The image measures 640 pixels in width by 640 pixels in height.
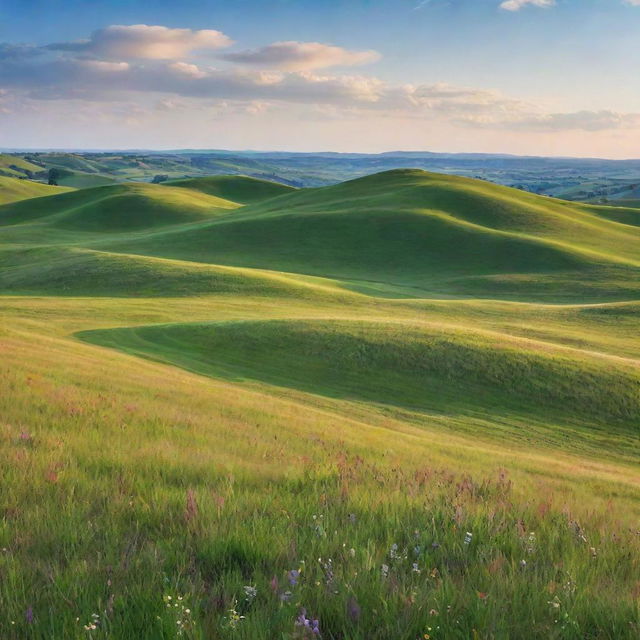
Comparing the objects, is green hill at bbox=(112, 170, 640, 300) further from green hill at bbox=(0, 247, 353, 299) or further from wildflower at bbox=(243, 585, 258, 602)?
wildflower at bbox=(243, 585, 258, 602)

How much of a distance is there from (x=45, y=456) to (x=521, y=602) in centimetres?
490

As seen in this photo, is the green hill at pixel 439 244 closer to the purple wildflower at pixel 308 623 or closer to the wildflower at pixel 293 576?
the wildflower at pixel 293 576

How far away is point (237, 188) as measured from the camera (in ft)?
592

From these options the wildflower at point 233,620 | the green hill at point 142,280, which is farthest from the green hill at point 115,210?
the wildflower at point 233,620

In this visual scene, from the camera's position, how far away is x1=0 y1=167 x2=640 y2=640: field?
3117mm

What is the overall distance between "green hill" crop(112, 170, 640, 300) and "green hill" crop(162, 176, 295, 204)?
223 feet

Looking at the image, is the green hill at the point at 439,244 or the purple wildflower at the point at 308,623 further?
the green hill at the point at 439,244

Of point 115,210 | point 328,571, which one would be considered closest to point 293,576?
point 328,571

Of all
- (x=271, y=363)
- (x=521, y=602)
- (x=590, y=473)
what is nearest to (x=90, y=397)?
(x=521, y=602)

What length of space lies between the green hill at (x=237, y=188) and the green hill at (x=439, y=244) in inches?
2678

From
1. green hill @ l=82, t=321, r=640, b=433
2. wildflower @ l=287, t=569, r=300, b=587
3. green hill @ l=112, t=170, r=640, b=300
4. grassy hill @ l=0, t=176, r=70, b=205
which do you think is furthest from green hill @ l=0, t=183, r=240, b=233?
wildflower @ l=287, t=569, r=300, b=587

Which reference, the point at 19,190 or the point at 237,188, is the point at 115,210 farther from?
the point at 19,190

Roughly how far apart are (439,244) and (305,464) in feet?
264

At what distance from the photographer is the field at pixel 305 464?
3.12 meters
